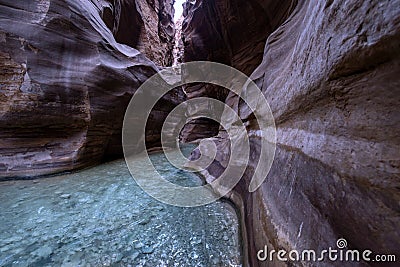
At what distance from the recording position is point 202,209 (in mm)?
2115

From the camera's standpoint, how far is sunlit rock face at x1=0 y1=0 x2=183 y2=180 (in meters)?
3.05

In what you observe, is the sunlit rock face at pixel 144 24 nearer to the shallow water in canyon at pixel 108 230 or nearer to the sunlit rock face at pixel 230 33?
the sunlit rock face at pixel 230 33

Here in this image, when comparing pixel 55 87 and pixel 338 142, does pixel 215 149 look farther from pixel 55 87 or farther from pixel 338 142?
pixel 55 87

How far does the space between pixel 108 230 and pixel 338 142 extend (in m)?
2.01

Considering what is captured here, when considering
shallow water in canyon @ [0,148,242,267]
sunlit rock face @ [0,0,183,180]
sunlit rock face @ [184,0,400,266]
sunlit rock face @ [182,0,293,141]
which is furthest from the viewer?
sunlit rock face @ [182,0,293,141]

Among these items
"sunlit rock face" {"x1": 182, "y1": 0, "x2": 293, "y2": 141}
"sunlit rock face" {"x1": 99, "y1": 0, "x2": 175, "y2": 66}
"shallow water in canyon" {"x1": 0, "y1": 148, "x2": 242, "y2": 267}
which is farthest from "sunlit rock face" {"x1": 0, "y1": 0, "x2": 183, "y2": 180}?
"sunlit rock face" {"x1": 182, "y1": 0, "x2": 293, "y2": 141}

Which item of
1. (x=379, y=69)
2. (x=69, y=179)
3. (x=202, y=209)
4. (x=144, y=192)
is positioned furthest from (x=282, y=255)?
(x=69, y=179)

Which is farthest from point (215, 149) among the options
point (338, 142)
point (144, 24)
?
point (144, 24)

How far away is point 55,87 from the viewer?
334cm

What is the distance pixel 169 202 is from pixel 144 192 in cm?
54

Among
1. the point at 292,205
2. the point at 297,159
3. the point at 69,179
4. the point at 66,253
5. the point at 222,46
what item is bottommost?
the point at 66,253

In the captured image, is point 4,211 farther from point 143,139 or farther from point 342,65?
point 143,139

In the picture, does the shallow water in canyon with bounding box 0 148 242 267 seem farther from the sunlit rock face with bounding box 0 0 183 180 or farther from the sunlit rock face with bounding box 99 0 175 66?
the sunlit rock face with bounding box 99 0 175 66

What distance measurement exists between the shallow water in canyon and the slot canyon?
0.01 meters
